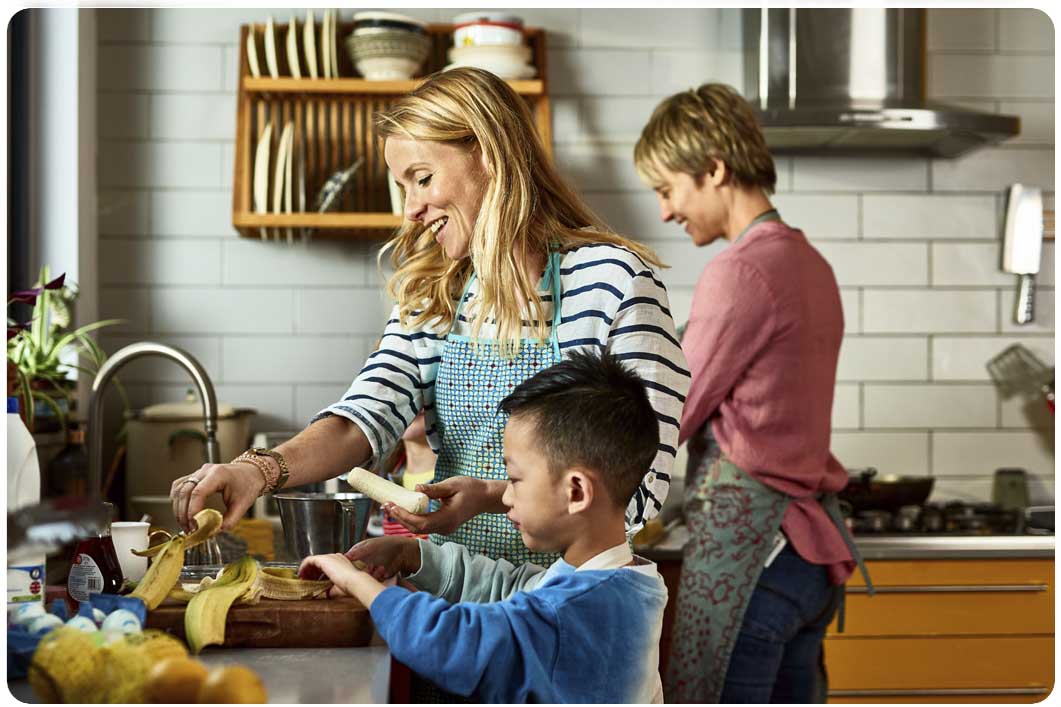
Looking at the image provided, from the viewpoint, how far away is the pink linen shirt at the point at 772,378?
6.84 ft

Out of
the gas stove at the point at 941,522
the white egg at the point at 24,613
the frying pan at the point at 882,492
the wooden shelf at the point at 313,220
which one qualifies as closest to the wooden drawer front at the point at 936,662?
the gas stove at the point at 941,522

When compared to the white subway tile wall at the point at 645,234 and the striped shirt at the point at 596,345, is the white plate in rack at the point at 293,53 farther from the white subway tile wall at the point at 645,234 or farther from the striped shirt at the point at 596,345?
the striped shirt at the point at 596,345

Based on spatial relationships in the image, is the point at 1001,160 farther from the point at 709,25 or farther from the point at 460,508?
the point at 460,508

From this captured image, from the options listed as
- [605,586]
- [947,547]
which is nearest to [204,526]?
[605,586]

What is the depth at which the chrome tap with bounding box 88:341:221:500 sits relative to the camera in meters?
1.87

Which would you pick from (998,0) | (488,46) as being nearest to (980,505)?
(998,0)

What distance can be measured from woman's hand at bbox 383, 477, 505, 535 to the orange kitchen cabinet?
1.62 meters

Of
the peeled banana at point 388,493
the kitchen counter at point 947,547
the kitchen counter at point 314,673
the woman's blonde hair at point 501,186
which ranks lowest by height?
the kitchen counter at point 947,547

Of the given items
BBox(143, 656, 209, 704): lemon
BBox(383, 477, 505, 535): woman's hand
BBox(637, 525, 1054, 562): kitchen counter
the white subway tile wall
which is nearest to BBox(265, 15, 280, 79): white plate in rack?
the white subway tile wall

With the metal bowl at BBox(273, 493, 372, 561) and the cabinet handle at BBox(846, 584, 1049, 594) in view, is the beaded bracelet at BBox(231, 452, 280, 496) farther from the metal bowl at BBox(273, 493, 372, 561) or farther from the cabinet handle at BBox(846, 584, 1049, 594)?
the cabinet handle at BBox(846, 584, 1049, 594)

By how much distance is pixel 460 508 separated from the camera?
1276mm

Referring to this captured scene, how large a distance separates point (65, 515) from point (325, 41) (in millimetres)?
2430

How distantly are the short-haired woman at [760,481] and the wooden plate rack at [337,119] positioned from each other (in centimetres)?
114

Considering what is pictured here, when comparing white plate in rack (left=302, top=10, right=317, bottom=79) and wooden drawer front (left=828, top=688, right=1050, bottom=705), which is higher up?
white plate in rack (left=302, top=10, right=317, bottom=79)
